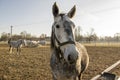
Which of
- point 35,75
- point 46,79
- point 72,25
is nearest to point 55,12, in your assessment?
point 72,25

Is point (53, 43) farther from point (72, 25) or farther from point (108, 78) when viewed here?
point (108, 78)

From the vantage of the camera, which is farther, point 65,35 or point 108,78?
point 108,78

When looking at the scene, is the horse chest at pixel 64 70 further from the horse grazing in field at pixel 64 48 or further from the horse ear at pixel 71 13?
the horse ear at pixel 71 13

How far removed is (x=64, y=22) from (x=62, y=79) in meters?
1.38

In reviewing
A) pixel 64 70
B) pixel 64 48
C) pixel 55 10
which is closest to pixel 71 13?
pixel 55 10

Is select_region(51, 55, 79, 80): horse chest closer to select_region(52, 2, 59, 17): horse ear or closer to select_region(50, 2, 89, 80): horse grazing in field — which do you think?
select_region(50, 2, 89, 80): horse grazing in field

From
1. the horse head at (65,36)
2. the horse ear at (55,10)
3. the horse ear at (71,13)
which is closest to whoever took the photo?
the horse head at (65,36)

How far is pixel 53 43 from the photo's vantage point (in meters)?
4.26

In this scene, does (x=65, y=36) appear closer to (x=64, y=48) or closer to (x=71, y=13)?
(x=64, y=48)

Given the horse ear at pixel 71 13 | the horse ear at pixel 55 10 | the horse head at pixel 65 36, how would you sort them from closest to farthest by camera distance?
the horse head at pixel 65 36 < the horse ear at pixel 55 10 < the horse ear at pixel 71 13

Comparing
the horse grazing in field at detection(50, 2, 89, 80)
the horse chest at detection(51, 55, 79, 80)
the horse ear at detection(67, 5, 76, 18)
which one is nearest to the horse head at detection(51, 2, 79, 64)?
the horse grazing in field at detection(50, 2, 89, 80)

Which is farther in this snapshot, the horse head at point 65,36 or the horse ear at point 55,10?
the horse ear at point 55,10

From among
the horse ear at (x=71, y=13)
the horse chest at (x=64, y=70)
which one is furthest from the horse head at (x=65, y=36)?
the horse chest at (x=64, y=70)

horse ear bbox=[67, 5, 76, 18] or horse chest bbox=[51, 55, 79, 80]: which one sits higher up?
horse ear bbox=[67, 5, 76, 18]
